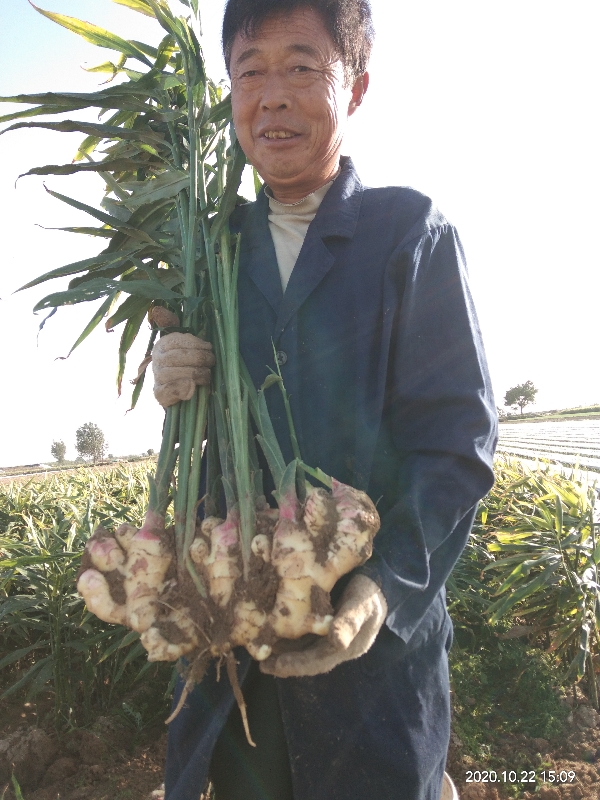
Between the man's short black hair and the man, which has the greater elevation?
the man's short black hair

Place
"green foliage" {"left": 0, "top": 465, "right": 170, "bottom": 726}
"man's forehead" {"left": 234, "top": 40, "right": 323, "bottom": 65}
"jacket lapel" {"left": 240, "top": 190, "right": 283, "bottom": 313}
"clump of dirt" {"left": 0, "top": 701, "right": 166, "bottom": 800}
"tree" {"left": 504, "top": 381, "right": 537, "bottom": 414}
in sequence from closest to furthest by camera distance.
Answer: "man's forehead" {"left": 234, "top": 40, "right": 323, "bottom": 65}, "jacket lapel" {"left": 240, "top": 190, "right": 283, "bottom": 313}, "clump of dirt" {"left": 0, "top": 701, "right": 166, "bottom": 800}, "green foliage" {"left": 0, "top": 465, "right": 170, "bottom": 726}, "tree" {"left": 504, "top": 381, "right": 537, "bottom": 414}

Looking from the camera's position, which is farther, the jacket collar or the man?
the jacket collar

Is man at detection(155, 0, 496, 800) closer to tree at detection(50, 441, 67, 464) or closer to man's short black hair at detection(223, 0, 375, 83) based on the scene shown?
man's short black hair at detection(223, 0, 375, 83)

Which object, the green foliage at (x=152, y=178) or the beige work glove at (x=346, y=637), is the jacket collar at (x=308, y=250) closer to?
the green foliage at (x=152, y=178)

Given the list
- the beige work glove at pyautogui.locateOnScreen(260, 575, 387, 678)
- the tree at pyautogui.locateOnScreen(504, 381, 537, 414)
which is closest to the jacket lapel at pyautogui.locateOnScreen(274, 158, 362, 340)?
the beige work glove at pyautogui.locateOnScreen(260, 575, 387, 678)

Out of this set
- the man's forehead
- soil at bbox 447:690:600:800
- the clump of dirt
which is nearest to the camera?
the man's forehead


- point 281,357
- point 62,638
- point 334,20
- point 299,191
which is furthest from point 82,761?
point 334,20

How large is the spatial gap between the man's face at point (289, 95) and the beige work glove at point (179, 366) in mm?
361

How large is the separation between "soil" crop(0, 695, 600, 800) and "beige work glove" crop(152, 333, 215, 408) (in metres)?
1.53

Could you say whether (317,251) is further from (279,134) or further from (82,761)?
(82,761)

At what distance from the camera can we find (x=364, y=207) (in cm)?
117

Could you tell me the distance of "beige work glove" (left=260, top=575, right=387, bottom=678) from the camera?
2.53ft

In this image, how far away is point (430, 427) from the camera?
A: 0.97 metres
